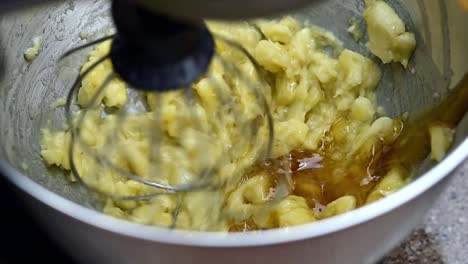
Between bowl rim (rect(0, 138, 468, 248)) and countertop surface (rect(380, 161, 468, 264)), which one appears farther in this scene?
countertop surface (rect(380, 161, 468, 264))

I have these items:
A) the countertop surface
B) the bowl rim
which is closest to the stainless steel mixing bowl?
the bowl rim

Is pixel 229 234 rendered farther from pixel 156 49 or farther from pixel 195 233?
pixel 156 49

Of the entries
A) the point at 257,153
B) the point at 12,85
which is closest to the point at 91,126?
the point at 12,85

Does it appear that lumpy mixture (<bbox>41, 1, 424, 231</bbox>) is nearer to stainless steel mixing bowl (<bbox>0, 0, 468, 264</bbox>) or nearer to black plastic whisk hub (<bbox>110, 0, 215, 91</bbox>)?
stainless steel mixing bowl (<bbox>0, 0, 468, 264</bbox>)

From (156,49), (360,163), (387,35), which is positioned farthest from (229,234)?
(387,35)

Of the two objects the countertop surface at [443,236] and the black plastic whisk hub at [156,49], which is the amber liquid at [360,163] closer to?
the countertop surface at [443,236]
